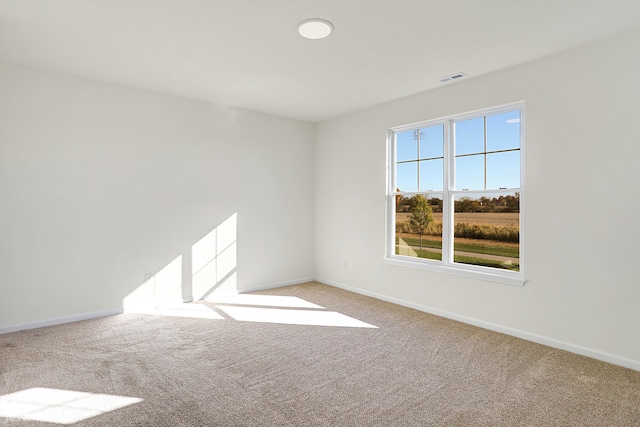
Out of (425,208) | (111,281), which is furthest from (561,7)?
(111,281)

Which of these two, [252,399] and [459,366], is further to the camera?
[459,366]

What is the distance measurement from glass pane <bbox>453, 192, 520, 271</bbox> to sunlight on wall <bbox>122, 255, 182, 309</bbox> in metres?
3.40

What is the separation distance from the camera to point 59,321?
3658 mm

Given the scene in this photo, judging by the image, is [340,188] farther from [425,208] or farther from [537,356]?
[537,356]

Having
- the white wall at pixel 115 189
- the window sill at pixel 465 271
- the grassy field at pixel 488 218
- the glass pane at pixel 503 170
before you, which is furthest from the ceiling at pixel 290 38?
the window sill at pixel 465 271

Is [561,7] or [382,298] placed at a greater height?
[561,7]

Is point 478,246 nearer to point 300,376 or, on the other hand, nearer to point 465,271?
point 465,271

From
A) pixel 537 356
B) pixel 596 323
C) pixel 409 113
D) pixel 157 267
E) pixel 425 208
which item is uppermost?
pixel 409 113

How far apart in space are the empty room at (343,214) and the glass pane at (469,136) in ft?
0.08

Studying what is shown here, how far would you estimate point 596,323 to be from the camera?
2.95 metres

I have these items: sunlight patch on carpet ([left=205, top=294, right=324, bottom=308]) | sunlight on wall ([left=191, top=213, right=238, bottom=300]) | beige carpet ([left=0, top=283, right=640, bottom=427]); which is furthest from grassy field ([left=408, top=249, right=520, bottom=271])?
sunlight on wall ([left=191, top=213, right=238, bottom=300])

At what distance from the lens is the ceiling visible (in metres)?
2.43

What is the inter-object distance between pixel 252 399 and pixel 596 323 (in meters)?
2.85

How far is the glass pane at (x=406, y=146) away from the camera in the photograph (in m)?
4.52
